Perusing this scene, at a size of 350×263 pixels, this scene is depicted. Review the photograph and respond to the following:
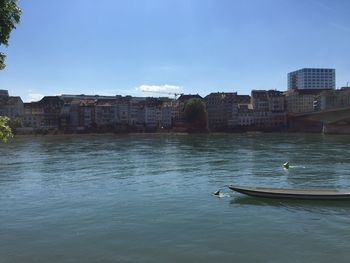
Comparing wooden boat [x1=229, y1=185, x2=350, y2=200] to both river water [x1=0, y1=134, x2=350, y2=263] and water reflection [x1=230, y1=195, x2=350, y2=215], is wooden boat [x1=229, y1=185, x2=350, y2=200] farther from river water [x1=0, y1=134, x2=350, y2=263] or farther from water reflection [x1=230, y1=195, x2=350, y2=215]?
river water [x1=0, y1=134, x2=350, y2=263]

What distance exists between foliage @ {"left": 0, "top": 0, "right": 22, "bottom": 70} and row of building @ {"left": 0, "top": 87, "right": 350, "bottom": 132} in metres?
168

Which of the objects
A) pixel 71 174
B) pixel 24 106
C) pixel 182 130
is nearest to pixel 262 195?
pixel 71 174

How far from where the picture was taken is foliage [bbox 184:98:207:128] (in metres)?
175

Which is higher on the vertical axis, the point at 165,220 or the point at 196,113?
the point at 196,113

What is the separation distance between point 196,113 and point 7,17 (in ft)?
543

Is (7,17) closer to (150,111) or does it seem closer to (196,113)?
(196,113)

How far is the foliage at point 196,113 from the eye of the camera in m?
175

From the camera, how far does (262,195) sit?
94.1 feet

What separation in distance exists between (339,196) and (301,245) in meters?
9.11

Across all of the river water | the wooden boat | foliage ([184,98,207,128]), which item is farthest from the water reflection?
foliage ([184,98,207,128])

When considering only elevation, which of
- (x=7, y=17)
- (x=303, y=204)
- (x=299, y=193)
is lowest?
(x=303, y=204)

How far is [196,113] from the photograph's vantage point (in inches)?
6900

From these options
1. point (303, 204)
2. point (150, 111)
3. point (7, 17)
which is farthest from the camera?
point (150, 111)

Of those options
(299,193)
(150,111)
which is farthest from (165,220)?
(150,111)
